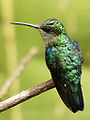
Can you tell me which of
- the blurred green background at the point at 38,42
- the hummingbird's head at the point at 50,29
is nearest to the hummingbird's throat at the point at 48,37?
the hummingbird's head at the point at 50,29

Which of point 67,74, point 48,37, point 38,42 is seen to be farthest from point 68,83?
point 38,42

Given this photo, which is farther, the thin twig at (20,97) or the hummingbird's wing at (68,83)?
the hummingbird's wing at (68,83)

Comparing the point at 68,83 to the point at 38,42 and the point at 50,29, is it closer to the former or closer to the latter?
the point at 50,29

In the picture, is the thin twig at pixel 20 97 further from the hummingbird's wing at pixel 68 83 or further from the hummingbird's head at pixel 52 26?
the hummingbird's head at pixel 52 26

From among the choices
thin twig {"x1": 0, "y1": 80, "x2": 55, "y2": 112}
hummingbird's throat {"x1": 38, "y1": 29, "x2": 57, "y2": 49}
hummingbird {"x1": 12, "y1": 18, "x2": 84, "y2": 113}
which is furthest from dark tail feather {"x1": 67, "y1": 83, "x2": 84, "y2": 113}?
hummingbird's throat {"x1": 38, "y1": 29, "x2": 57, "y2": 49}

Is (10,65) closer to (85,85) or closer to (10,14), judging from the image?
(10,14)

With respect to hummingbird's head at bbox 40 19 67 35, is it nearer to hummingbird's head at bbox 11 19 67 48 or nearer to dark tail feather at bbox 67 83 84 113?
hummingbird's head at bbox 11 19 67 48
